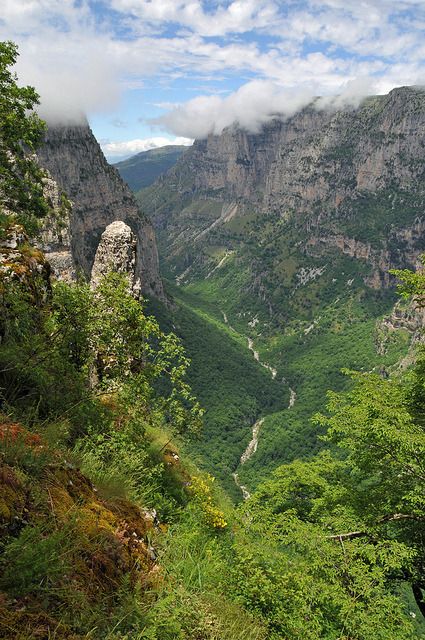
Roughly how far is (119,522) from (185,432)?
7386mm

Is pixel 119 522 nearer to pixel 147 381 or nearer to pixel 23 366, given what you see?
pixel 23 366

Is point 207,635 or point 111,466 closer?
point 207,635

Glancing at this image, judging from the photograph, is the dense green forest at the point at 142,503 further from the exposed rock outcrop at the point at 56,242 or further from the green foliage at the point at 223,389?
the green foliage at the point at 223,389

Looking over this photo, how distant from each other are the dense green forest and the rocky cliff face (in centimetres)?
10624

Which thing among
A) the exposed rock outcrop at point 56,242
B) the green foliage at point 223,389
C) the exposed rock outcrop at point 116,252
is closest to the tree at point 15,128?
the exposed rock outcrop at point 116,252

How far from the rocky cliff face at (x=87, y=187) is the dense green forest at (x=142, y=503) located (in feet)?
349

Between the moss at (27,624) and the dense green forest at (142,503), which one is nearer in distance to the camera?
the moss at (27,624)

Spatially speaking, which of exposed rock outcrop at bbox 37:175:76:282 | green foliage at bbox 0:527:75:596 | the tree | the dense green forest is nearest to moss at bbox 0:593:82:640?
the dense green forest

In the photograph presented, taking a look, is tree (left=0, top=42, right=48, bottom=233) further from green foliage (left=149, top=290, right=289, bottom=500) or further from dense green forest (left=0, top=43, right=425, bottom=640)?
green foliage (left=149, top=290, right=289, bottom=500)

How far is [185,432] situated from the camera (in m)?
14.1

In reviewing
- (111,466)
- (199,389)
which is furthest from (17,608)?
(199,389)

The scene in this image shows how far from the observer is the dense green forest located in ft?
16.4

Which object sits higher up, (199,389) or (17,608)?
(17,608)

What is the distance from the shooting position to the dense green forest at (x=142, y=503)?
499 centimetres
